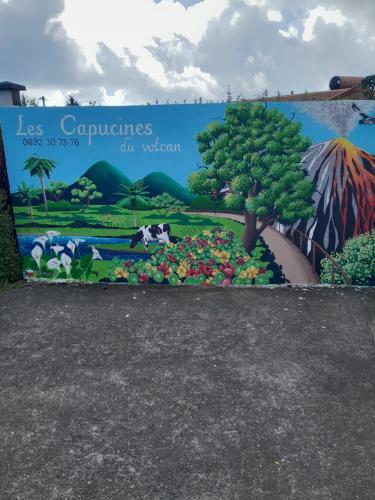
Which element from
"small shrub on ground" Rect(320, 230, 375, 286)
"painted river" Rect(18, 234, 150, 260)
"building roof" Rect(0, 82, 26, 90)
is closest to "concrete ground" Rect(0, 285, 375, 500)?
"small shrub on ground" Rect(320, 230, 375, 286)

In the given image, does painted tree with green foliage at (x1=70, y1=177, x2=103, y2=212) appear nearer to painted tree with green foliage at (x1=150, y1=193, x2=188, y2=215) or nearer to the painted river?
the painted river

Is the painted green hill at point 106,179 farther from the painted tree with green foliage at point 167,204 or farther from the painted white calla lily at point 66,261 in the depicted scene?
the painted white calla lily at point 66,261

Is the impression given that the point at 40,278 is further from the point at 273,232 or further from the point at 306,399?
the point at 306,399

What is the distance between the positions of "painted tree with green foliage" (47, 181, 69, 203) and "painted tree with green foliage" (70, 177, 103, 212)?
0.19m

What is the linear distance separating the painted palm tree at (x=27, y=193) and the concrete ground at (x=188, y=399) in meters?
1.85

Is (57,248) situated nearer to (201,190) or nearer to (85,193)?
(85,193)

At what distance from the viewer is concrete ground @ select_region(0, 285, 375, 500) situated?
2.79 meters

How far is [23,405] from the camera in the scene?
3629mm

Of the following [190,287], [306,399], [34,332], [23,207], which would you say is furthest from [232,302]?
[23,207]

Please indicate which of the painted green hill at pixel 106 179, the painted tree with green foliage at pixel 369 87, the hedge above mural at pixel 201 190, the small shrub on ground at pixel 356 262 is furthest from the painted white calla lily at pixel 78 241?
the painted tree with green foliage at pixel 369 87

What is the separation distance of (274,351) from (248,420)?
127 cm

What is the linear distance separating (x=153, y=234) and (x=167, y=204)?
0.56 m

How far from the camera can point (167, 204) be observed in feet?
21.2

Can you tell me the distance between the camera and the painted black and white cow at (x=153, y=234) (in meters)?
6.58
